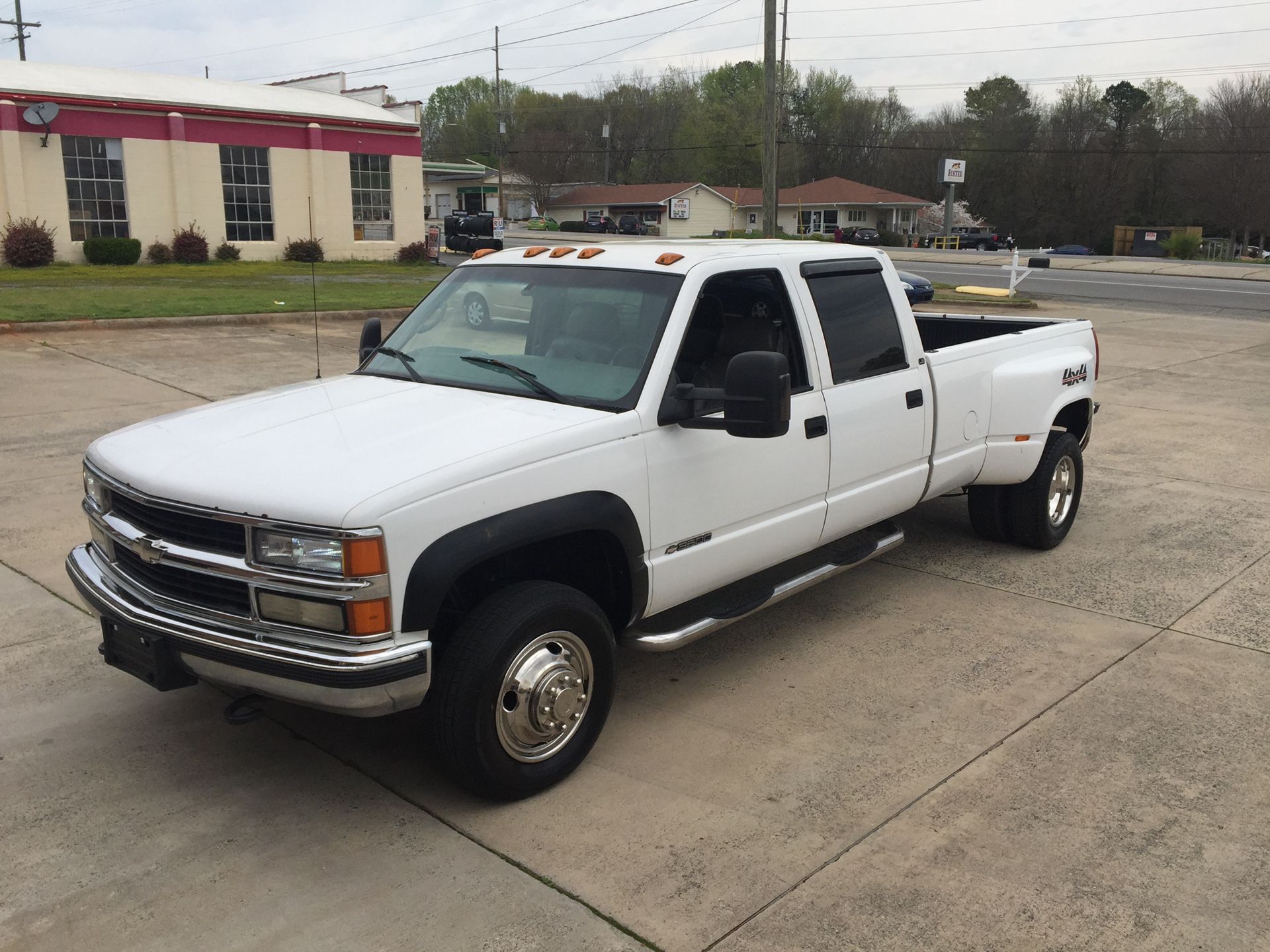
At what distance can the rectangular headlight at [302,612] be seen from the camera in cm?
337

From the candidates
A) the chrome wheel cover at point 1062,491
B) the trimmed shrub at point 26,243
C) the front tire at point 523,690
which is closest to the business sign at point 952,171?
the trimmed shrub at point 26,243

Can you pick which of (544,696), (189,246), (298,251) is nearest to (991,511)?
(544,696)

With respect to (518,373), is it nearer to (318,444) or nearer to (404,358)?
(404,358)

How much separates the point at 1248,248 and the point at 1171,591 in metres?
81.1

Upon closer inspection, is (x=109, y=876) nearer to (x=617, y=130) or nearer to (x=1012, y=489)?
(x=1012, y=489)

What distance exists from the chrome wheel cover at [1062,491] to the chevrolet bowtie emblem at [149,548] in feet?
16.4

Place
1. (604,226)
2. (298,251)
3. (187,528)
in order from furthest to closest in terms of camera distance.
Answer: (604,226)
(298,251)
(187,528)

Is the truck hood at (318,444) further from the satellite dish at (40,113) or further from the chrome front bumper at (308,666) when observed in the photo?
the satellite dish at (40,113)

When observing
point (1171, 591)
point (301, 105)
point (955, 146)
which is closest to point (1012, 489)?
point (1171, 591)

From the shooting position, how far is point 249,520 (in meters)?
3.42

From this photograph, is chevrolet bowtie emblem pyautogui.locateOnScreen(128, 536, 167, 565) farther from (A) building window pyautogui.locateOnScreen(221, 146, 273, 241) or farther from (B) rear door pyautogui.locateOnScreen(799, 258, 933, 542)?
(A) building window pyautogui.locateOnScreen(221, 146, 273, 241)

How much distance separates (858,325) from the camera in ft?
17.5

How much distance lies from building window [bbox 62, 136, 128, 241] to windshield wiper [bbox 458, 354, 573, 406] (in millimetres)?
26806

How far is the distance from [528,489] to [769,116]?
22646 millimetres
